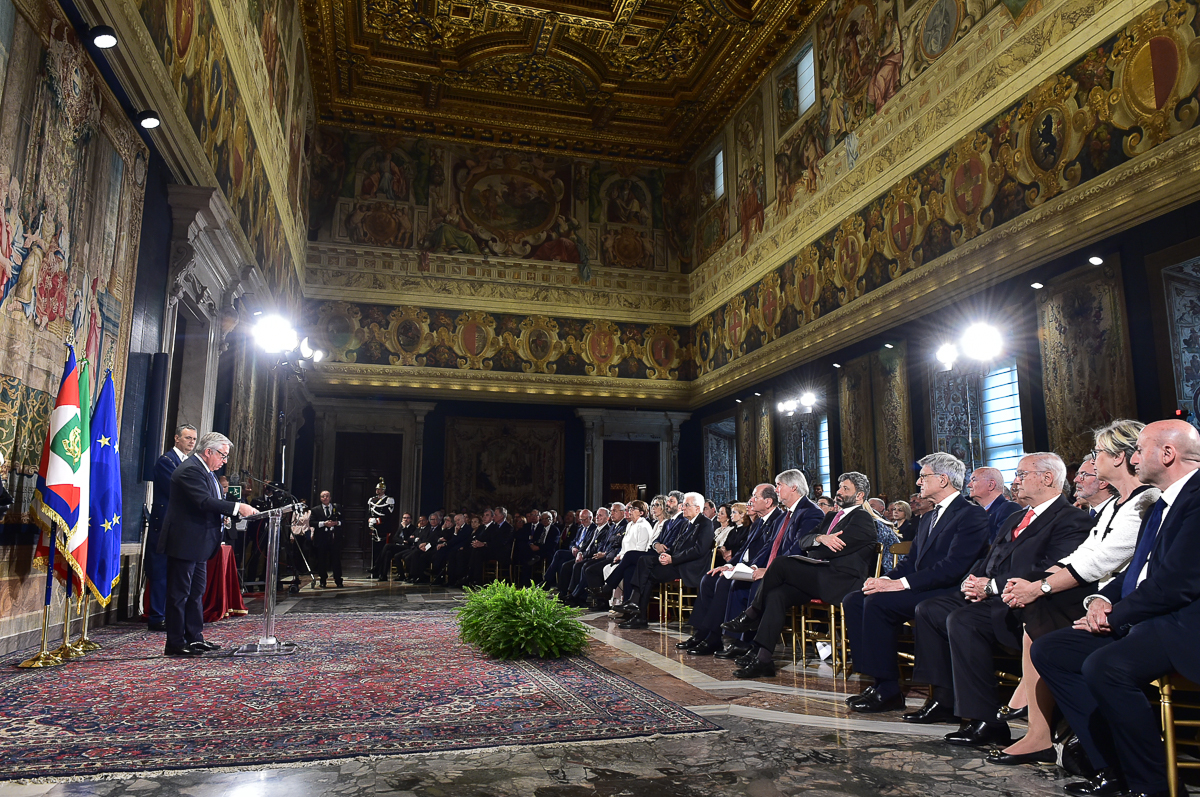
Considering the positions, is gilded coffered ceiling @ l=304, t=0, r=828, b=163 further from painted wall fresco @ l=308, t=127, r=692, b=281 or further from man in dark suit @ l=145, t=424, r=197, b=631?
man in dark suit @ l=145, t=424, r=197, b=631

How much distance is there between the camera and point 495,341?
18719mm

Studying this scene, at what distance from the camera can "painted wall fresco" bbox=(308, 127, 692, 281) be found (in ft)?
60.8

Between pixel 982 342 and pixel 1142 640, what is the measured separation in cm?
795

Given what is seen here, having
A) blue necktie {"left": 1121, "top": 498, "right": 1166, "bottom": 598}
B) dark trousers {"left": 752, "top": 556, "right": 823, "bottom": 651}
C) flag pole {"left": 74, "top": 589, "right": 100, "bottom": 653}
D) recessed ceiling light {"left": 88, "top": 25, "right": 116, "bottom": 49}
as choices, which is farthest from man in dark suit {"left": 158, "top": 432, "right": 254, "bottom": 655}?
blue necktie {"left": 1121, "top": 498, "right": 1166, "bottom": 598}

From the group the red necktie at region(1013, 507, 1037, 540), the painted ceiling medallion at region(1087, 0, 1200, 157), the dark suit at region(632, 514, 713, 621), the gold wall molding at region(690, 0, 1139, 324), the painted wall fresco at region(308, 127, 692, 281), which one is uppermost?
the painted wall fresco at region(308, 127, 692, 281)

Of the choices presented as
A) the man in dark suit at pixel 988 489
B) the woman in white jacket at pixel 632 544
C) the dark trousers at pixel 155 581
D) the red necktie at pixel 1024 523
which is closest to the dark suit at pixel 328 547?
the woman in white jacket at pixel 632 544

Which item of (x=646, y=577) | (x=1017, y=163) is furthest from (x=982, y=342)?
(x=646, y=577)

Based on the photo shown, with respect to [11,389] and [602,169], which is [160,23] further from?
[602,169]

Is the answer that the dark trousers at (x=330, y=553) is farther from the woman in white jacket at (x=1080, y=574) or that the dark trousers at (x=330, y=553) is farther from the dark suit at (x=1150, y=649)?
the dark suit at (x=1150, y=649)

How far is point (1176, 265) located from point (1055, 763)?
6.03 metres

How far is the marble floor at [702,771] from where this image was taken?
2.89 m

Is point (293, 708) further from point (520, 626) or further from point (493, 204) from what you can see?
point (493, 204)

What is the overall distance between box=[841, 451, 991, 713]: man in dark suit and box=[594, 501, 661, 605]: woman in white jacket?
4.76 m

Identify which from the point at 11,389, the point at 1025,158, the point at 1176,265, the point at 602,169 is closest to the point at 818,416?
the point at 1025,158
